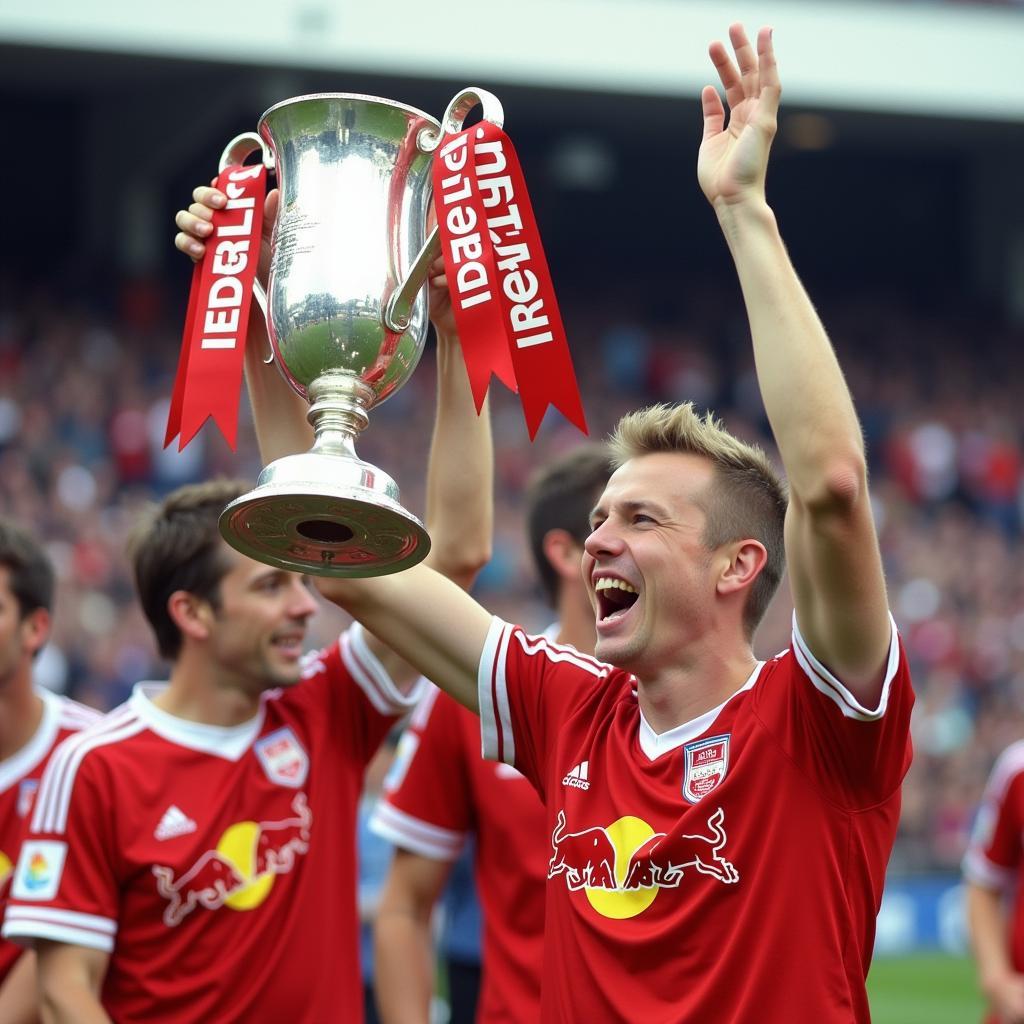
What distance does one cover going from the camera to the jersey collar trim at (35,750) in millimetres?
4145

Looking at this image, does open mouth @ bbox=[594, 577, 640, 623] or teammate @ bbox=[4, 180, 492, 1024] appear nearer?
open mouth @ bbox=[594, 577, 640, 623]

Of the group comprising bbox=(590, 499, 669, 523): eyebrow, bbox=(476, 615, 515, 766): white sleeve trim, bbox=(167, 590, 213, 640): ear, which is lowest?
bbox=(476, 615, 515, 766): white sleeve trim

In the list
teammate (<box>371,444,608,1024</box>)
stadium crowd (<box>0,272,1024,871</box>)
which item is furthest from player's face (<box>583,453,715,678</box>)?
stadium crowd (<box>0,272,1024,871</box>)

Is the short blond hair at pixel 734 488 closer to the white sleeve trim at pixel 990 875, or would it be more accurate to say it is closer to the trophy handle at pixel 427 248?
the trophy handle at pixel 427 248

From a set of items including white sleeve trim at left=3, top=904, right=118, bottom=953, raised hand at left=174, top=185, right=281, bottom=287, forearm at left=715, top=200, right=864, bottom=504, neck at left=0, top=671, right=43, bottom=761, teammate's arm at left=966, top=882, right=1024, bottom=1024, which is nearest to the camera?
forearm at left=715, top=200, right=864, bottom=504

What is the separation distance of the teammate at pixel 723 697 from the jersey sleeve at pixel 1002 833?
2.35 metres

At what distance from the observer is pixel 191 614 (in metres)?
3.90

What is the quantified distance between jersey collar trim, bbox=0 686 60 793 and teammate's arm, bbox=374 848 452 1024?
35.8 inches

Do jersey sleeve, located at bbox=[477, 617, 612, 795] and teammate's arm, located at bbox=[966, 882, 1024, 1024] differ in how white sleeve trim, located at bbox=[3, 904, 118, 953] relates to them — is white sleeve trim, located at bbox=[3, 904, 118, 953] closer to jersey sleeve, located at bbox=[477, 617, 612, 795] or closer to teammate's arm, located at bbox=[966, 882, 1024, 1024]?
jersey sleeve, located at bbox=[477, 617, 612, 795]

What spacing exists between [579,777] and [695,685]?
25cm

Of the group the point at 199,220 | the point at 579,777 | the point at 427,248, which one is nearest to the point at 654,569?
the point at 579,777

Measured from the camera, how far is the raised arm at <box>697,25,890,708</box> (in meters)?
2.41

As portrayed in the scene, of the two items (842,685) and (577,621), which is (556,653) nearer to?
(842,685)

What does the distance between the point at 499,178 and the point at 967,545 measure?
14.7 m
